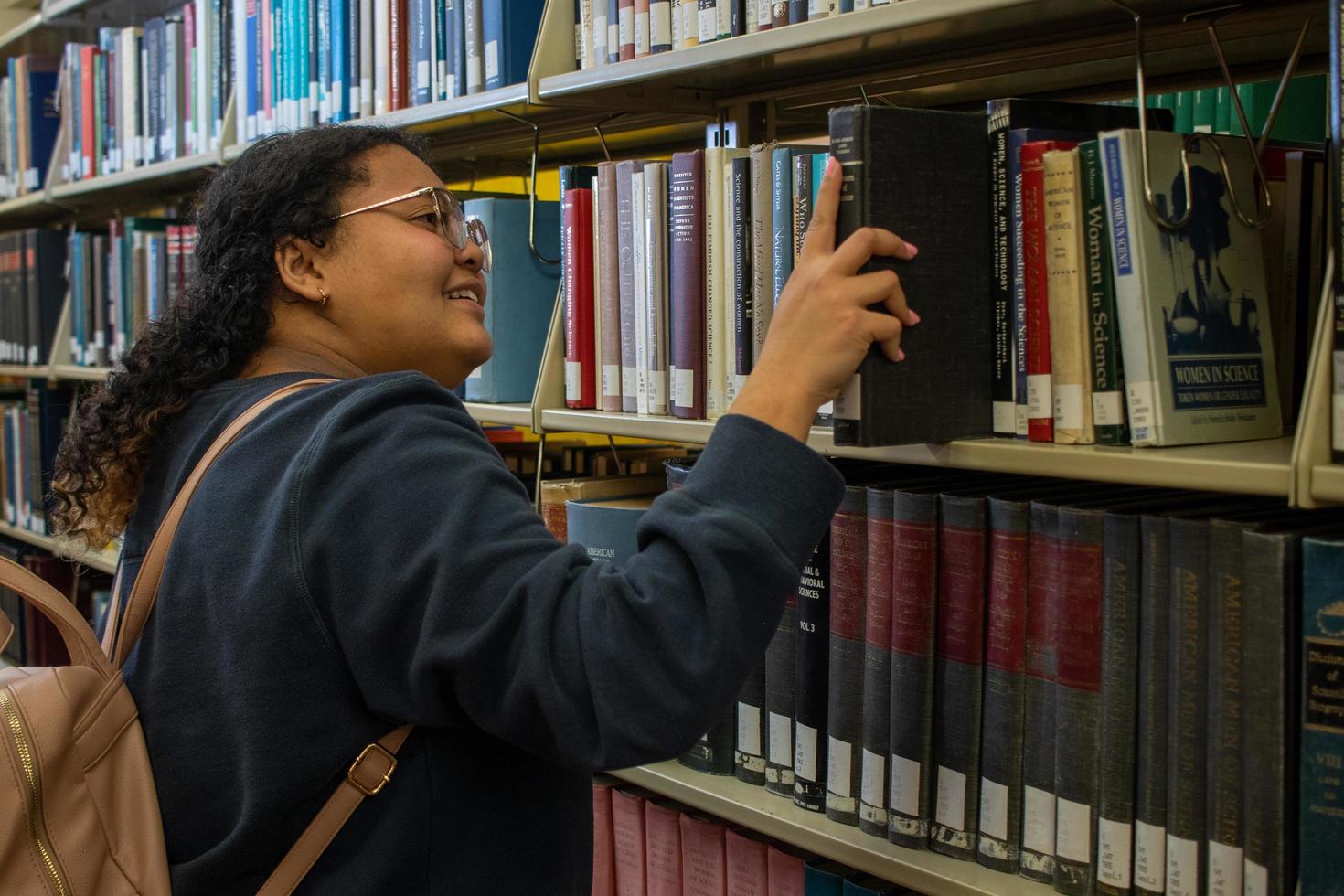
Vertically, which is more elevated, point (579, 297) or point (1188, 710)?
point (579, 297)

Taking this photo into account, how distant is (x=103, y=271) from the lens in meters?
2.96

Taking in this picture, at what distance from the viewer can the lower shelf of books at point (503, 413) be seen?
1.61 metres

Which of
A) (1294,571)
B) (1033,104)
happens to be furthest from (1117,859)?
(1033,104)

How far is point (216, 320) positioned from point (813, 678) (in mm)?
686

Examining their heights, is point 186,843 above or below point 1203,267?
below

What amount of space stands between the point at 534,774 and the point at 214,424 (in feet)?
1.34

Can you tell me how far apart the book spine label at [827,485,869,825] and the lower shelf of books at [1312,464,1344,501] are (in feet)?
1.45

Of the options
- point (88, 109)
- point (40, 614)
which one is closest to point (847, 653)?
point (88, 109)

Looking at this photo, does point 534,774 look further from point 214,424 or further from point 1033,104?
point 1033,104

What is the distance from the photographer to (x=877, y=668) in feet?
3.89

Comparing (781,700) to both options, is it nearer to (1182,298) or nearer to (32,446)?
(1182,298)

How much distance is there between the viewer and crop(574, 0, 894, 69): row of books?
122 centimetres

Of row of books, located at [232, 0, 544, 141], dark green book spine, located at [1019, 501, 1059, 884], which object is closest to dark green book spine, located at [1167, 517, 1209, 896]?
dark green book spine, located at [1019, 501, 1059, 884]

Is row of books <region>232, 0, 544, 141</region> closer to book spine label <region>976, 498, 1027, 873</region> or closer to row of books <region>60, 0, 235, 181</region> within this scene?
row of books <region>60, 0, 235, 181</region>
